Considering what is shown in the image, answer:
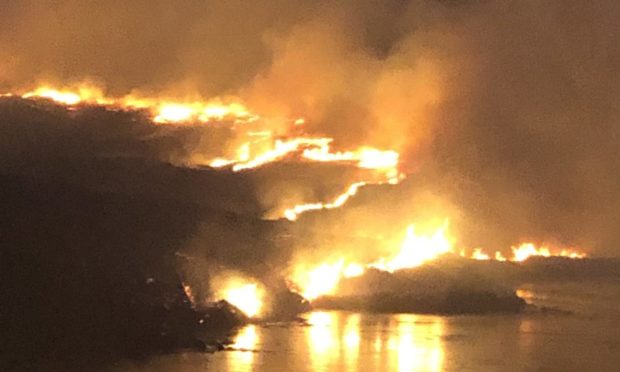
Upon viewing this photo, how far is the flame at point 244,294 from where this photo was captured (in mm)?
56438

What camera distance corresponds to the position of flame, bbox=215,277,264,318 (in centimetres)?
5644

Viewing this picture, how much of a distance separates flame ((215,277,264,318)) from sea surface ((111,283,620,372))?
2610 millimetres

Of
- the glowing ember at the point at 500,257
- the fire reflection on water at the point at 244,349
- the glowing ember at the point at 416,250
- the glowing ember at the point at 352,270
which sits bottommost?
the fire reflection on water at the point at 244,349

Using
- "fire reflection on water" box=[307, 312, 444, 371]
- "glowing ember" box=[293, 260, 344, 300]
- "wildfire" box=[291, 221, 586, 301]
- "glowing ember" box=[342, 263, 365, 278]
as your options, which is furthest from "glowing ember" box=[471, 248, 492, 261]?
Answer: "fire reflection on water" box=[307, 312, 444, 371]

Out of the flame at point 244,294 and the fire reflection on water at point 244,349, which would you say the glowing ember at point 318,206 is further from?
the fire reflection on water at point 244,349

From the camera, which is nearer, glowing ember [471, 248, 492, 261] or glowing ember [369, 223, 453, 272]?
glowing ember [369, 223, 453, 272]

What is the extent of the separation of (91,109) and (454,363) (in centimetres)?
2831

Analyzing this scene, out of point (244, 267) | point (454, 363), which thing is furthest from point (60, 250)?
point (454, 363)

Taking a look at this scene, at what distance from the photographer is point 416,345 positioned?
4884 cm

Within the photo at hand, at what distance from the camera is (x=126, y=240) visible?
56.2 m

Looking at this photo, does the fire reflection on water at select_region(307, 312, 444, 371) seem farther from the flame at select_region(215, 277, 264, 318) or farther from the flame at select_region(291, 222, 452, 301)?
the flame at select_region(215, 277, 264, 318)

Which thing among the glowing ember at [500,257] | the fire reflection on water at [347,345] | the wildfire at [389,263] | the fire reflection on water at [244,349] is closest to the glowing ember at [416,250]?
the wildfire at [389,263]

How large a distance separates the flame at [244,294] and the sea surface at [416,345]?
2610 millimetres

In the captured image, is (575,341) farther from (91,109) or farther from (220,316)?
(91,109)
